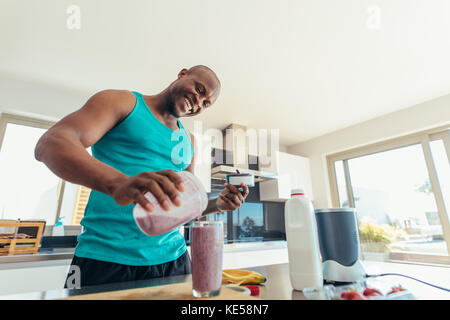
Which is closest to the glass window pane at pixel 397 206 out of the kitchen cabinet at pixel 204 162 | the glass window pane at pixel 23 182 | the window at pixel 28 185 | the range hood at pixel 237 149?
the range hood at pixel 237 149

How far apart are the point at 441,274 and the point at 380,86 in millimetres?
2087

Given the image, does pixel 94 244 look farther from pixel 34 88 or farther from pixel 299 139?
pixel 299 139

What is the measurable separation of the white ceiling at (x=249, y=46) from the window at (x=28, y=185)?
513 millimetres

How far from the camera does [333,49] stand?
1871 millimetres

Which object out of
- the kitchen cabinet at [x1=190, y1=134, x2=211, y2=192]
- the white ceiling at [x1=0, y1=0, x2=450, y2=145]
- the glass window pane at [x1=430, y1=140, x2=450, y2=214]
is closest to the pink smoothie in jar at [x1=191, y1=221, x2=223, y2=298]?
the white ceiling at [x1=0, y1=0, x2=450, y2=145]

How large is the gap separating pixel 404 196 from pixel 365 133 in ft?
2.86

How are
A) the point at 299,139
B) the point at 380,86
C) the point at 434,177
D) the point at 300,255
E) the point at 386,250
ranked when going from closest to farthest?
the point at 300,255
the point at 380,86
the point at 434,177
the point at 386,250
the point at 299,139

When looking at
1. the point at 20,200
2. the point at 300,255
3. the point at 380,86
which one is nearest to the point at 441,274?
the point at 300,255

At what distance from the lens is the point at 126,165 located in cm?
74

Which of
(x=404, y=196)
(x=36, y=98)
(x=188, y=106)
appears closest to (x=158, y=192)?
(x=188, y=106)

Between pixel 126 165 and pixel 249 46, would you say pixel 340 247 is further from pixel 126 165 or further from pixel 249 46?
pixel 249 46

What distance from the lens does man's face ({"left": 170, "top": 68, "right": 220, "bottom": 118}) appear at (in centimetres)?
86

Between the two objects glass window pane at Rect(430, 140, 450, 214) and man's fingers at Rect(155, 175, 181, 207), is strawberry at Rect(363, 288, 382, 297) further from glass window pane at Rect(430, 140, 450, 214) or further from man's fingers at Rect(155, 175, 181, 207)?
glass window pane at Rect(430, 140, 450, 214)
